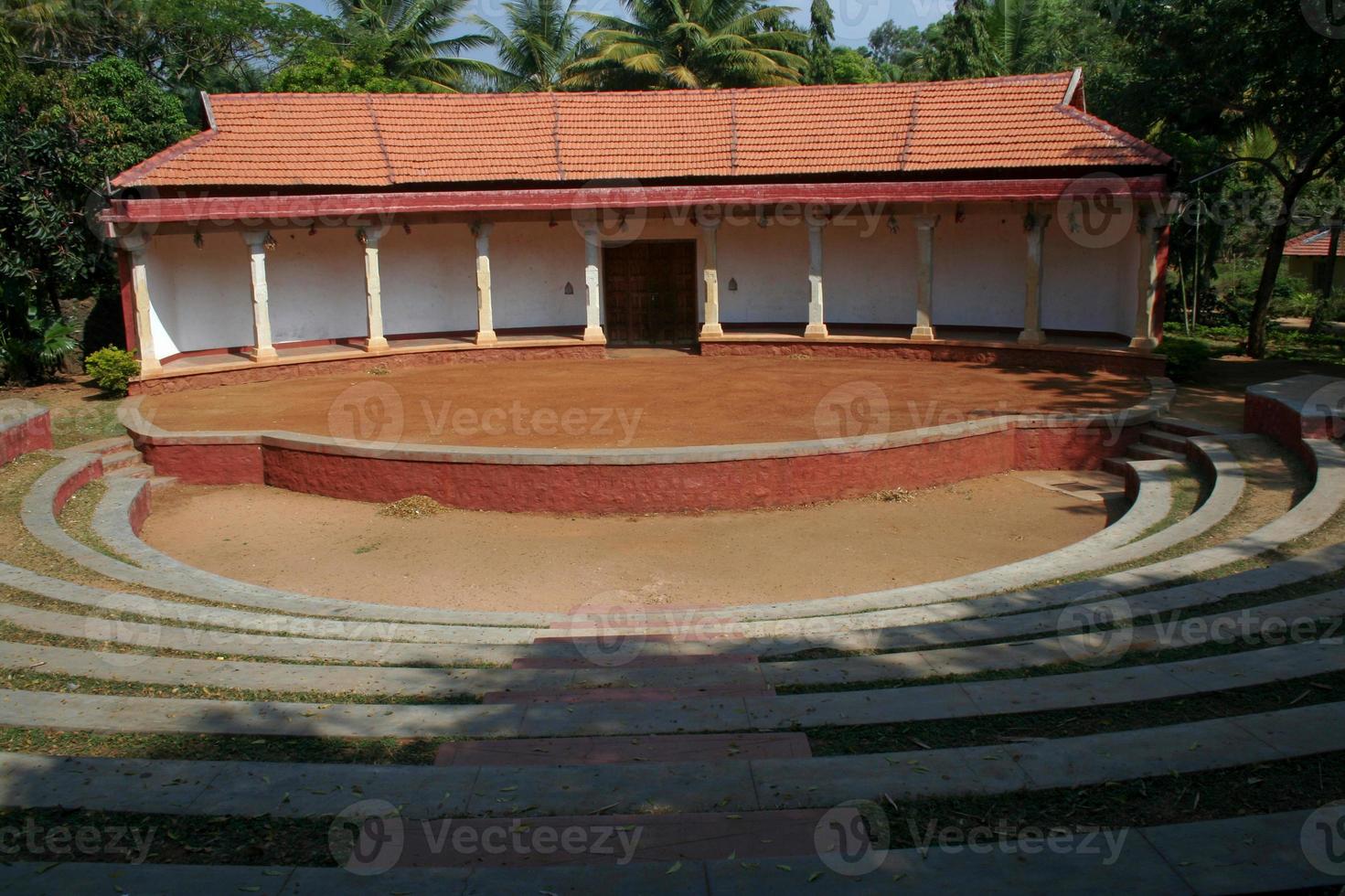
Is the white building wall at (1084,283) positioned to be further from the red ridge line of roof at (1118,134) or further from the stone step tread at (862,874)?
the stone step tread at (862,874)

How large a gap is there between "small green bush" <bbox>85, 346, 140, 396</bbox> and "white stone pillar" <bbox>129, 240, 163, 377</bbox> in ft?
0.78

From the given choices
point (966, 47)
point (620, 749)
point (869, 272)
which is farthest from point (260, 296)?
point (966, 47)

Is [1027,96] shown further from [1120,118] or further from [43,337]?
[43,337]

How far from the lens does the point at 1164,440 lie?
14148 millimetres

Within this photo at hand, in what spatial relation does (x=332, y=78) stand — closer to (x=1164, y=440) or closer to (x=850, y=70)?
(x=850, y=70)

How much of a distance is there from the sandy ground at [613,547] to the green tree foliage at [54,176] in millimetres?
8018

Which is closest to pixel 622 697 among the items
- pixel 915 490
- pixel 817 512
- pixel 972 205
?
pixel 817 512

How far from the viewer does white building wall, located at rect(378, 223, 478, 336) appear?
72.5 ft

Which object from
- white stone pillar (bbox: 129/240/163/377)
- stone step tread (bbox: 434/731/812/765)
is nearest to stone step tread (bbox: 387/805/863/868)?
stone step tread (bbox: 434/731/812/765)

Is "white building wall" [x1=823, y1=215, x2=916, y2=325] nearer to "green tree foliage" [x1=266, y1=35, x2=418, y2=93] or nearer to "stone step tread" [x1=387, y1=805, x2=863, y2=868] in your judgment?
"green tree foliage" [x1=266, y1=35, x2=418, y2=93]

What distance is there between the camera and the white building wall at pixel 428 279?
22109 millimetres

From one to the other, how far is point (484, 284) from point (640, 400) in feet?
18.5

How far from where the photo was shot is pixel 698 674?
6320 mm

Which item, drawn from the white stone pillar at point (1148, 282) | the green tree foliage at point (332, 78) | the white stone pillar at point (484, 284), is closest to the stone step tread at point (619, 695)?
the white stone pillar at point (1148, 282)
